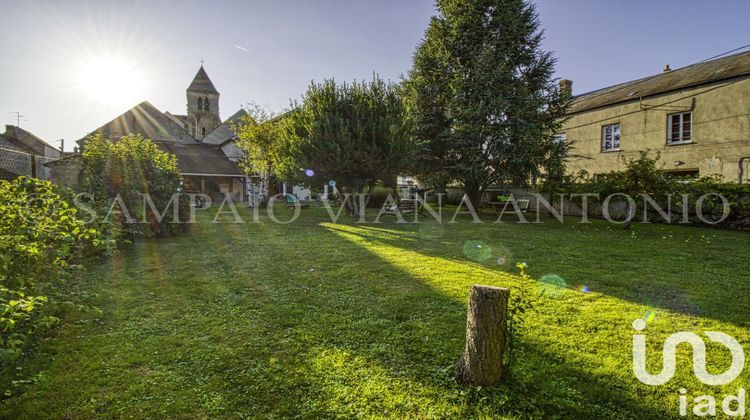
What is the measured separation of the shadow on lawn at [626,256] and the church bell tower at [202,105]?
134 feet

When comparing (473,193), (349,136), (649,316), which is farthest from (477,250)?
(473,193)

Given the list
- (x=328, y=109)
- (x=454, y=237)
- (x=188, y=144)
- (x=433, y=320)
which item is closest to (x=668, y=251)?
(x=454, y=237)

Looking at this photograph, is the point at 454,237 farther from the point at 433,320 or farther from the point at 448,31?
the point at 448,31

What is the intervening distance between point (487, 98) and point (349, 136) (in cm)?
596

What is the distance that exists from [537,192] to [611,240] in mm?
7198

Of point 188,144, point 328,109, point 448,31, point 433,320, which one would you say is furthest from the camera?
point 188,144

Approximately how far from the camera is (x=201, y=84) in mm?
45219

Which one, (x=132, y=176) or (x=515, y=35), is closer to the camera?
(x=132, y=176)

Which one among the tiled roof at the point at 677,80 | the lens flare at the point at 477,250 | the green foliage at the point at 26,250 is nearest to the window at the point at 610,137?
the tiled roof at the point at 677,80

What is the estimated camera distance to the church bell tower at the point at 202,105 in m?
44.9

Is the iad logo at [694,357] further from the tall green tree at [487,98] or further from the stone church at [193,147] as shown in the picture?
the stone church at [193,147]

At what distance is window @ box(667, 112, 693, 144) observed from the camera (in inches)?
642

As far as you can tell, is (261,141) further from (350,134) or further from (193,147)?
(193,147)

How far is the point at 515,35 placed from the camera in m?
14.5
